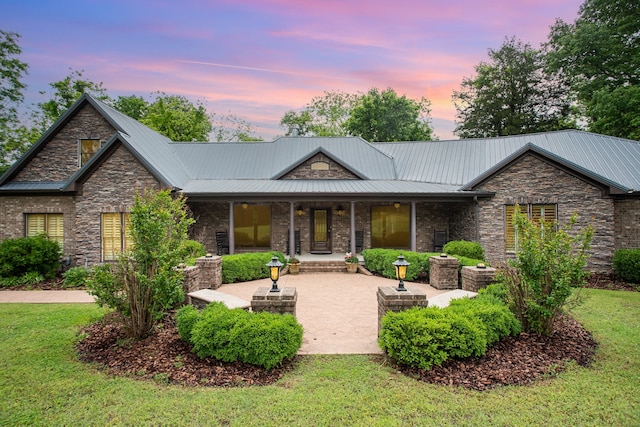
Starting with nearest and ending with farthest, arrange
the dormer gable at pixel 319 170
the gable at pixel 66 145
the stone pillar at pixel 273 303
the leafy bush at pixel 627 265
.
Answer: the stone pillar at pixel 273 303 → the leafy bush at pixel 627 265 → the gable at pixel 66 145 → the dormer gable at pixel 319 170

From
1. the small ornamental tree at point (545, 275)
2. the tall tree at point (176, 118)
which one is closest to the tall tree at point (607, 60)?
the small ornamental tree at point (545, 275)

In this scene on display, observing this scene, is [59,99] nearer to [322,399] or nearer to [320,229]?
[320,229]

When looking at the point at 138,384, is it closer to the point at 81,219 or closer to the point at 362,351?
the point at 362,351

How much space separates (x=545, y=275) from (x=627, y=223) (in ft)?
32.1

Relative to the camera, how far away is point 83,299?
27.2 ft

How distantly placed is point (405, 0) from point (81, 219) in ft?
42.3

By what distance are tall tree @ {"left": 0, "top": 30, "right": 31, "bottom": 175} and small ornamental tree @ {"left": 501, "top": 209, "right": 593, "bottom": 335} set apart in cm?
2553

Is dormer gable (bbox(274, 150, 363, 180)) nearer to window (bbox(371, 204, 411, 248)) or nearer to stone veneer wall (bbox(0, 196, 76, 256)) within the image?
window (bbox(371, 204, 411, 248))

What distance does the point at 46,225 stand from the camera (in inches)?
505

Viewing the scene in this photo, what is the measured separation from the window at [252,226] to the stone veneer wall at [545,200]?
8.81 meters

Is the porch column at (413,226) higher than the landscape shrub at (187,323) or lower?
higher

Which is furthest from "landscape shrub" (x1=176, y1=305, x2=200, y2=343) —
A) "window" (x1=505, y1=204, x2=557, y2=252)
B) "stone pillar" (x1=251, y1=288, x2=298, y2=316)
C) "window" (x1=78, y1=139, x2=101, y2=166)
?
"window" (x1=78, y1=139, x2=101, y2=166)

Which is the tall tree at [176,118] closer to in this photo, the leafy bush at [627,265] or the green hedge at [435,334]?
the green hedge at [435,334]

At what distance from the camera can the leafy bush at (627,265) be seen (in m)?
10.2
